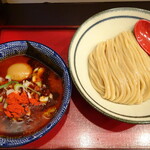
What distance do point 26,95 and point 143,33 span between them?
3.04 ft

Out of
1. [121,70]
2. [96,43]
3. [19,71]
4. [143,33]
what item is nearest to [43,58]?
[19,71]

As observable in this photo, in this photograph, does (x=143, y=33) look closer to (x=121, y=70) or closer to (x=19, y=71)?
(x=121, y=70)

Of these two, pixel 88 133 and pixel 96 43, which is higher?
pixel 96 43

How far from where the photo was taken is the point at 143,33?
149 cm

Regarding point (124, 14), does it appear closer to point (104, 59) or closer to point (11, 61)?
point (104, 59)

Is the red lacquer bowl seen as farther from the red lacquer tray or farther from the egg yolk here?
the egg yolk

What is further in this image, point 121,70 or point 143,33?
point 143,33

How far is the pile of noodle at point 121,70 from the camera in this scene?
1.26m

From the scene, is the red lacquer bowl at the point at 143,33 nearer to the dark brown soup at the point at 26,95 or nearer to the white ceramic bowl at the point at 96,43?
the white ceramic bowl at the point at 96,43

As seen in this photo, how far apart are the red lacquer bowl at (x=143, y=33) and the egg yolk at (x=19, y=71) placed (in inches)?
31.3

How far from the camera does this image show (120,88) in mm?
1271

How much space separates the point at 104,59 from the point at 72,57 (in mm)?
249

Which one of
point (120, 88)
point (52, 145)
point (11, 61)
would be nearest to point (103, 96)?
point (120, 88)

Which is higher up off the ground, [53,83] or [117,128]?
[53,83]
